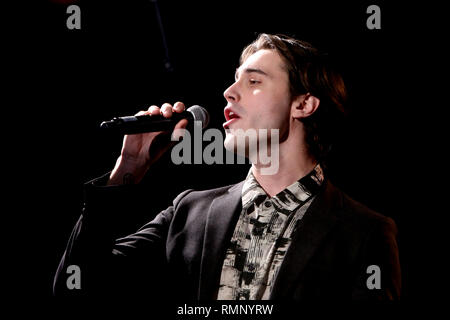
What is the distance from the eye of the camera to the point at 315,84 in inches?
80.3

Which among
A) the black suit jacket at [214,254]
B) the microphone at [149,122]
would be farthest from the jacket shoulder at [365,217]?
the microphone at [149,122]

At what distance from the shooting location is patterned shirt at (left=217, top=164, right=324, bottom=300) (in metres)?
1.66

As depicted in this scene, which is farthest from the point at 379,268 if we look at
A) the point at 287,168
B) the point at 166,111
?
the point at 166,111

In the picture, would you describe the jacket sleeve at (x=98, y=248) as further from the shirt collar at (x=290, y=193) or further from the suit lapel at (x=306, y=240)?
the suit lapel at (x=306, y=240)

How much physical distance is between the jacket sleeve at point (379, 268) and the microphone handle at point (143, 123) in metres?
0.88

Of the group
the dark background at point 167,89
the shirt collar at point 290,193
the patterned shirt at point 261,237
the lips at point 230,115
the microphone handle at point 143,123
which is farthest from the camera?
the dark background at point 167,89

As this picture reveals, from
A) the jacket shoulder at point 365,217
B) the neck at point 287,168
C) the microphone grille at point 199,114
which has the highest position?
the microphone grille at point 199,114

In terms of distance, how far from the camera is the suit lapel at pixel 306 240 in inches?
62.7

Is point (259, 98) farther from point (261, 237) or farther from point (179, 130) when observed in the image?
point (261, 237)

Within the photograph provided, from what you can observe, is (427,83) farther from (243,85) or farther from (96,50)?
(96,50)

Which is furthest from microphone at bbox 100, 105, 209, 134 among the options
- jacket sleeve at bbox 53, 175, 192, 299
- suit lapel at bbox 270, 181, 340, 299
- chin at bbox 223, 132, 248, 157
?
suit lapel at bbox 270, 181, 340, 299

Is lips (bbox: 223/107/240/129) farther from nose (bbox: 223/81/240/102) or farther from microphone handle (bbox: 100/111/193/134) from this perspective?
microphone handle (bbox: 100/111/193/134)

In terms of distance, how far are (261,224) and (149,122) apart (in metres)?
0.61

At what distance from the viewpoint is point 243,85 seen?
1.94 meters
